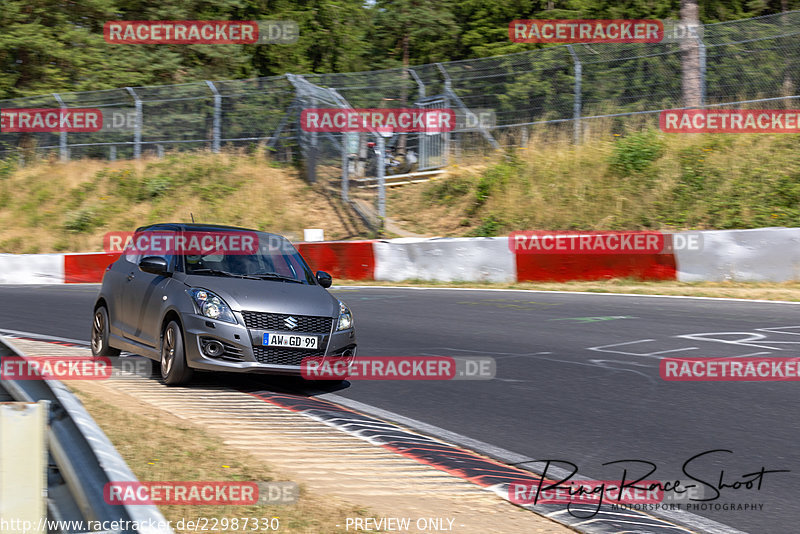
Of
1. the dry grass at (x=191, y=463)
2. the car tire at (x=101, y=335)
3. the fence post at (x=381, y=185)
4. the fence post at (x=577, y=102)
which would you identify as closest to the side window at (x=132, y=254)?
the car tire at (x=101, y=335)

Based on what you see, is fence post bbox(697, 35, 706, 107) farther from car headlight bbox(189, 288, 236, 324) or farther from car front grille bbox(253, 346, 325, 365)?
car headlight bbox(189, 288, 236, 324)

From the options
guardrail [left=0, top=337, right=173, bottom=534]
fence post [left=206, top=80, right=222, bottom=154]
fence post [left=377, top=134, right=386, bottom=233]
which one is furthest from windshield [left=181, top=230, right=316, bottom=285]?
fence post [left=206, top=80, right=222, bottom=154]

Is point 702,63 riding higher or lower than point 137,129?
higher

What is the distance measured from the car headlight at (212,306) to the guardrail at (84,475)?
3820 millimetres

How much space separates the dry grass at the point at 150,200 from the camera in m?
25.5

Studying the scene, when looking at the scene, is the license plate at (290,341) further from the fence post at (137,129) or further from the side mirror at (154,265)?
the fence post at (137,129)

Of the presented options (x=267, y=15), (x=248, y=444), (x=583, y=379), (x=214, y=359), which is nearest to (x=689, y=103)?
(x=583, y=379)

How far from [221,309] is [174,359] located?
0.66 meters

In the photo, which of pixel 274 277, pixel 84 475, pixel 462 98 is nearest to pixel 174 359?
pixel 274 277

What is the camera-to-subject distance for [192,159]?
28969 millimetres

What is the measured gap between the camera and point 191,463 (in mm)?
5246

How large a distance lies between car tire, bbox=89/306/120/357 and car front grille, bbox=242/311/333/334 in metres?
2.46

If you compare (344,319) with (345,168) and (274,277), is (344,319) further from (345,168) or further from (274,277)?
(345,168)

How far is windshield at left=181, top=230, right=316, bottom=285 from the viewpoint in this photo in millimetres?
8734
